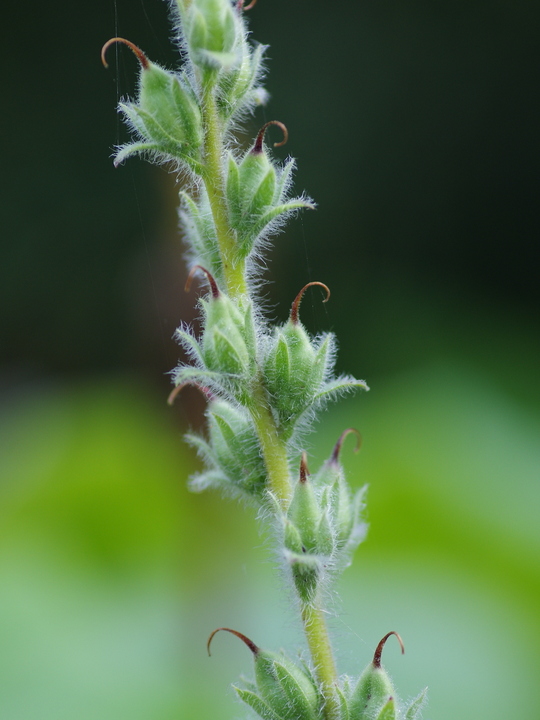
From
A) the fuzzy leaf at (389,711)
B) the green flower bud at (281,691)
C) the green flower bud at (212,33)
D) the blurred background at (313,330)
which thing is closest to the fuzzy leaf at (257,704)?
the green flower bud at (281,691)

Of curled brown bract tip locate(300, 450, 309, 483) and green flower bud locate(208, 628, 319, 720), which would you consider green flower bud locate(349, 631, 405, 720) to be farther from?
curled brown bract tip locate(300, 450, 309, 483)

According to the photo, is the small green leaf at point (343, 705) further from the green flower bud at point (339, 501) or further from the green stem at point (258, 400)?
the green flower bud at point (339, 501)

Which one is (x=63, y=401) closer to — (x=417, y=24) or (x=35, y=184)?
(x=35, y=184)

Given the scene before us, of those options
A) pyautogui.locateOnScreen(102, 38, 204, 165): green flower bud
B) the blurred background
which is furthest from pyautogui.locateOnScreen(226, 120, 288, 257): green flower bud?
the blurred background

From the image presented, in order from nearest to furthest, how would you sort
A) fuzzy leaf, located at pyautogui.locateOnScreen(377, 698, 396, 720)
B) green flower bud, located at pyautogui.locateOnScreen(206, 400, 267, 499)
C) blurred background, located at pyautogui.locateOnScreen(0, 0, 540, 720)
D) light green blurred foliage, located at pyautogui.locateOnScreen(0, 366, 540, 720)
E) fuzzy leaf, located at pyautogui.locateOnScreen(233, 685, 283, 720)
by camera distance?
fuzzy leaf, located at pyautogui.locateOnScreen(377, 698, 396, 720) < fuzzy leaf, located at pyautogui.locateOnScreen(233, 685, 283, 720) < green flower bud, located at pyautogui.locateOnScreen(206, 400, 267, 499) < light green blurred foliage, located at pyautogui.locateOnScreen(0, 366, 540, 720) < blurred background, located at pyautogui.locateOnScreen(0, 0, 540, 720)

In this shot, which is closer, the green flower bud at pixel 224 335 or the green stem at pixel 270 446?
the green flower bud at pixel 224 335

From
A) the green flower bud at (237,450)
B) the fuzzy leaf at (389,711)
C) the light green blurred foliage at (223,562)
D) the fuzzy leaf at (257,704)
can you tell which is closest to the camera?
the fuzzy leaf at (389,711)

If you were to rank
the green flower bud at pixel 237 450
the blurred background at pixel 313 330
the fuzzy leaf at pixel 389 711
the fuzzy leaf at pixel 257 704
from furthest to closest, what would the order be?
the blurred background at pixel 313 330 → the green flower bud at pixel 237 450 → the fuzzy leaf at pixel 257 704 → the fuzzy leaf at pixel 389 711
